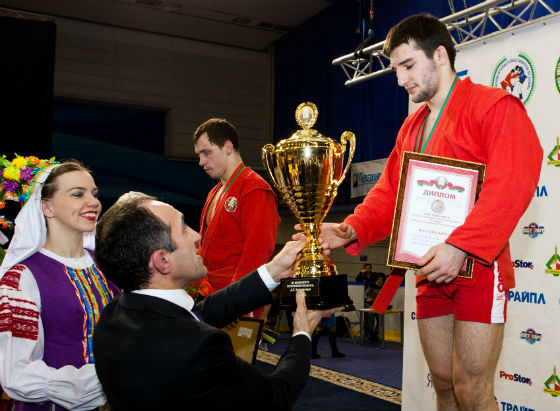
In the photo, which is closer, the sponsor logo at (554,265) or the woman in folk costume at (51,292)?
the woman in folk costume at (51,292)

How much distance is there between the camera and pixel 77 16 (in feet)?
37.0

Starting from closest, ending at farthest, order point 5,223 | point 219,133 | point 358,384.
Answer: point 5,223 < point 219,133 < point 358,384


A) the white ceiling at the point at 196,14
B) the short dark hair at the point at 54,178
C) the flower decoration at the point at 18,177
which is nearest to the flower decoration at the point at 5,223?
the flower decoration at the point at 18,177

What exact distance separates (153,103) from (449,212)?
11.2 meters

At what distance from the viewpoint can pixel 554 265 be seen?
3189 millimetres

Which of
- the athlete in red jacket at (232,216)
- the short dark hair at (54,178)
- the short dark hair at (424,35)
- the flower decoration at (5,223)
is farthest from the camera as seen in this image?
the athlete in red jacket at (232,216)

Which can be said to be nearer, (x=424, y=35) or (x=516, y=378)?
(x=424, y=35)

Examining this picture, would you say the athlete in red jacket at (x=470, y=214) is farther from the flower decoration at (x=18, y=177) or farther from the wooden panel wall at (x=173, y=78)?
the wooden panel wall at (x=173, y=78)

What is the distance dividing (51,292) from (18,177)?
644 millimetres

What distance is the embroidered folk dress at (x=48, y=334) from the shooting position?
5.73ft

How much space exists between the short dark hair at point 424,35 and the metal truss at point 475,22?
1769 millimetres

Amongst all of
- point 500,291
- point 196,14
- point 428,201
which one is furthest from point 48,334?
point 196,14

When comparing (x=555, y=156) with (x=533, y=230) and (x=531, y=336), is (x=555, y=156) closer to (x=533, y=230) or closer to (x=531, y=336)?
(x=533, y=230)

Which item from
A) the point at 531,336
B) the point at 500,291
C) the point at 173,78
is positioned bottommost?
the point at 531,336
